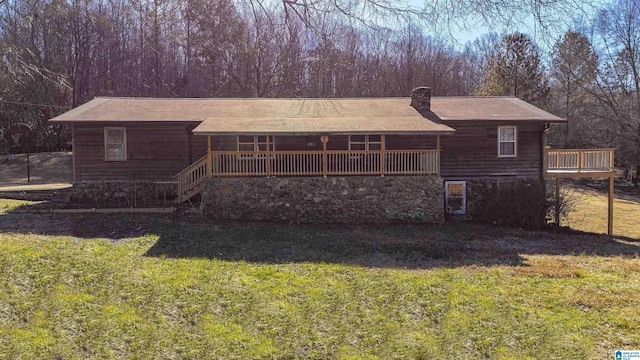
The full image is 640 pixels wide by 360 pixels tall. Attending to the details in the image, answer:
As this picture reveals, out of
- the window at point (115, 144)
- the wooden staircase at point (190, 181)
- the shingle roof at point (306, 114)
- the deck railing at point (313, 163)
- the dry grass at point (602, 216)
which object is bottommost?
the dry grass at point (602, 216)

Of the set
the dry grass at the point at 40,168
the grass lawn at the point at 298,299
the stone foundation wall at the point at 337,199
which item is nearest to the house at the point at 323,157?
the stone foundation wall at the point at 337,199

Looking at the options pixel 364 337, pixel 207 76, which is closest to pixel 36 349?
pixel 364 337

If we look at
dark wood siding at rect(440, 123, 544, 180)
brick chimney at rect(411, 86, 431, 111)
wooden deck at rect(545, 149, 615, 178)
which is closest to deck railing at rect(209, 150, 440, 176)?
dark wood siding at rect(440, 123, 544, 180)

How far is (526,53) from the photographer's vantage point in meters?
36.3

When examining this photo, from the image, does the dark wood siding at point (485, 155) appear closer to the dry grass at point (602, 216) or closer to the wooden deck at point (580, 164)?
the wooden deck at point (580, 164)

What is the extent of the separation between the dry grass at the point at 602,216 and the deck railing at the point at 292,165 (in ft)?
27.8

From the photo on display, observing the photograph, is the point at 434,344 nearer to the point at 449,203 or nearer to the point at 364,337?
the point at 364,337

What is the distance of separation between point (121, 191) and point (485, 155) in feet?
49.8

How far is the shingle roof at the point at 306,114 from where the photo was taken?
14.9 metres

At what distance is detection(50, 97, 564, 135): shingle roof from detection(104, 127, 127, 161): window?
26.0 inches

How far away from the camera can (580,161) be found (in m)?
17.6

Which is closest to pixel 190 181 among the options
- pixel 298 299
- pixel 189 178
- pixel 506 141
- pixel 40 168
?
pixel 189 178

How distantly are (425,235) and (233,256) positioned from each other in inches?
254

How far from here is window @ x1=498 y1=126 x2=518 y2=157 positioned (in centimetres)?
1781
